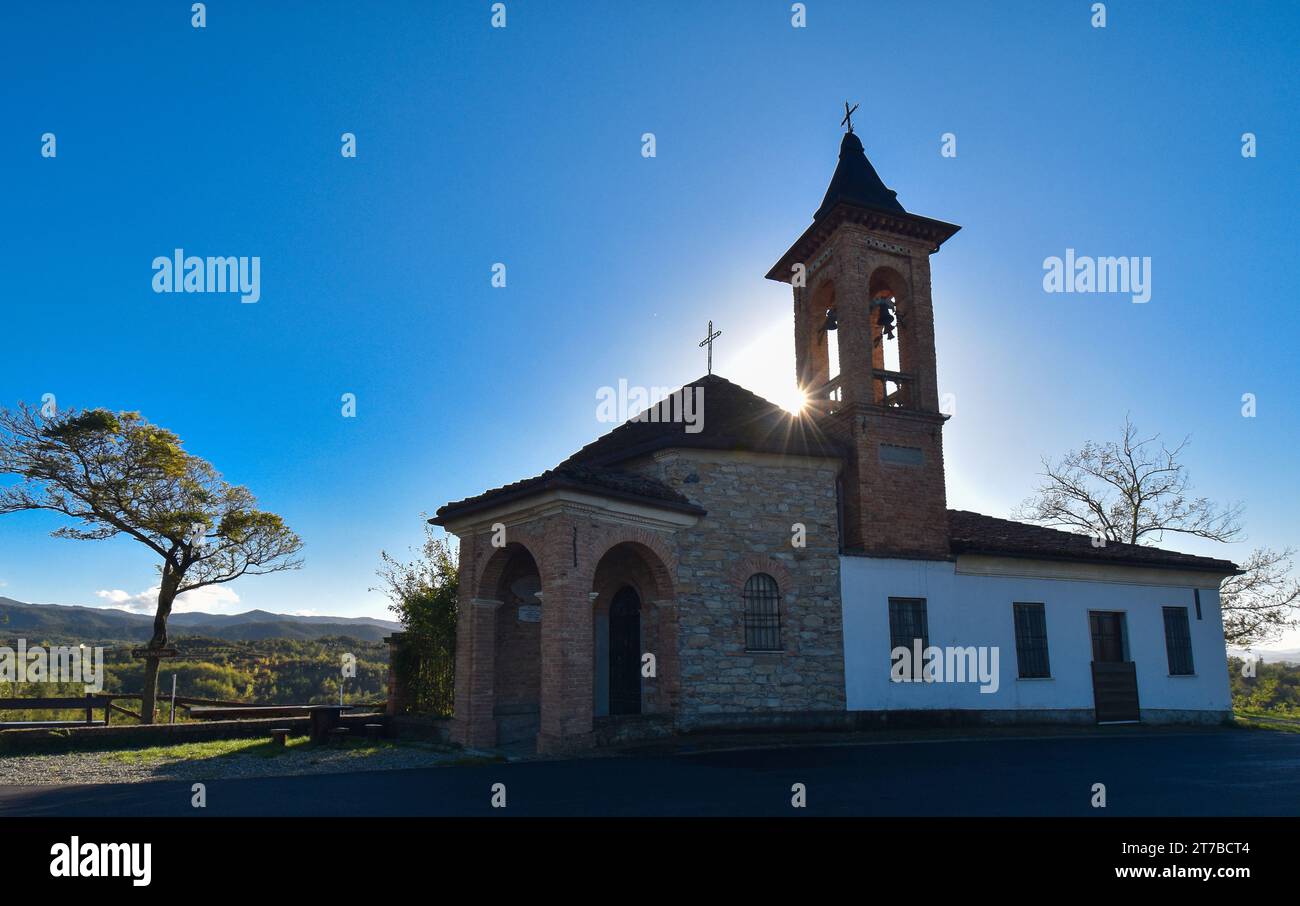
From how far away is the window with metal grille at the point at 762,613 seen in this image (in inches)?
535

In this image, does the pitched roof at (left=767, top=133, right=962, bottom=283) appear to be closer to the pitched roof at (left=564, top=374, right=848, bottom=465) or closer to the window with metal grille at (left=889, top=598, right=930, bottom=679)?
the pitched roof at (left=564, top=374, right=848, bottom=465)

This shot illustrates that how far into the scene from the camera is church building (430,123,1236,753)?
12312 mm

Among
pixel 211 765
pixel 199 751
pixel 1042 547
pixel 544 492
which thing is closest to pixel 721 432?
pixel 544 492

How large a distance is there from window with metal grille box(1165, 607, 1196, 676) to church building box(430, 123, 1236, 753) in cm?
5

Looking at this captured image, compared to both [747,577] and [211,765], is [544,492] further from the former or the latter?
[211,765]

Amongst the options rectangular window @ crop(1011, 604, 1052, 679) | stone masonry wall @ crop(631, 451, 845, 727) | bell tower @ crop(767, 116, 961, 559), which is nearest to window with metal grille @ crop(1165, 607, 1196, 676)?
rectangular window @ crop(1011, 604, 1052, 679)

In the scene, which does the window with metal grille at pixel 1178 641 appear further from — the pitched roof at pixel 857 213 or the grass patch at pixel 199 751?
the grass patch at pixel 199 751

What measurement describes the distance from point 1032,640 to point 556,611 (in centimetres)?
1116

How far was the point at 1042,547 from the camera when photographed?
17.2 meters

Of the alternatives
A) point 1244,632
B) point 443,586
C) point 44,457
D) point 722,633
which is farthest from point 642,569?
point 1244,632

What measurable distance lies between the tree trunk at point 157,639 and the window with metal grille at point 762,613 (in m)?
12.9

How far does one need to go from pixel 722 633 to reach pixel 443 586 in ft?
18.7

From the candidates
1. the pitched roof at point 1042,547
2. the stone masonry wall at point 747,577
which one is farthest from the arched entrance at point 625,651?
the pitched roof at point 1042,547
